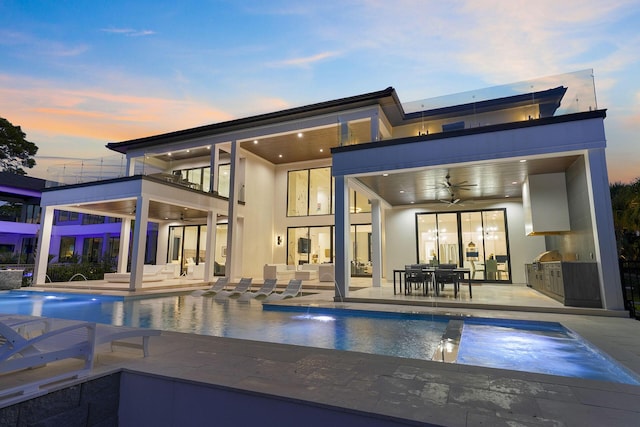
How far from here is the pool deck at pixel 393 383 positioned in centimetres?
214

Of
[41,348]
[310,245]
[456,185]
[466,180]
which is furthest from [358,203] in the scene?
[41,348]

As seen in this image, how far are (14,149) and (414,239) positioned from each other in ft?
85.4

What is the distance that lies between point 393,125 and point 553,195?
21.5ft

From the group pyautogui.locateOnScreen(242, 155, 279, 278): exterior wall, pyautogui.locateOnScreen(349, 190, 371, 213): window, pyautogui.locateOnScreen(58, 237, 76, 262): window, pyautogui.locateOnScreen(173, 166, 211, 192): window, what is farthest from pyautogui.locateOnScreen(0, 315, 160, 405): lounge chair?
pyautogui.locateOnScreen(58, 237, 76, 262): window

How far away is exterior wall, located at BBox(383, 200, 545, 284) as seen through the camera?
41.1ft

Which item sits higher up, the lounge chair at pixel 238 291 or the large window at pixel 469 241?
the large window at pixel 469 241

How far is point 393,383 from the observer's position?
269 centimetres

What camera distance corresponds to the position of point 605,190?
6.75 meters

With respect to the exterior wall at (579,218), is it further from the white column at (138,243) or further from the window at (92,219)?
the window at (92,219)

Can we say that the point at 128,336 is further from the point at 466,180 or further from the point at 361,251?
the point at 361,251

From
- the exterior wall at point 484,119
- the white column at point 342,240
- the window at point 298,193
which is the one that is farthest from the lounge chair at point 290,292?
the window at point 298,193

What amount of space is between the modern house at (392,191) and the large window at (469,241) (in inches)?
1.6

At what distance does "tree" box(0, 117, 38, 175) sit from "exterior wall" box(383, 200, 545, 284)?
80.0 feet

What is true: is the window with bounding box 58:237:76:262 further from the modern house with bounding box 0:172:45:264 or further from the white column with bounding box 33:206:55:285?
the white column with bounding box 33:206:55:285
